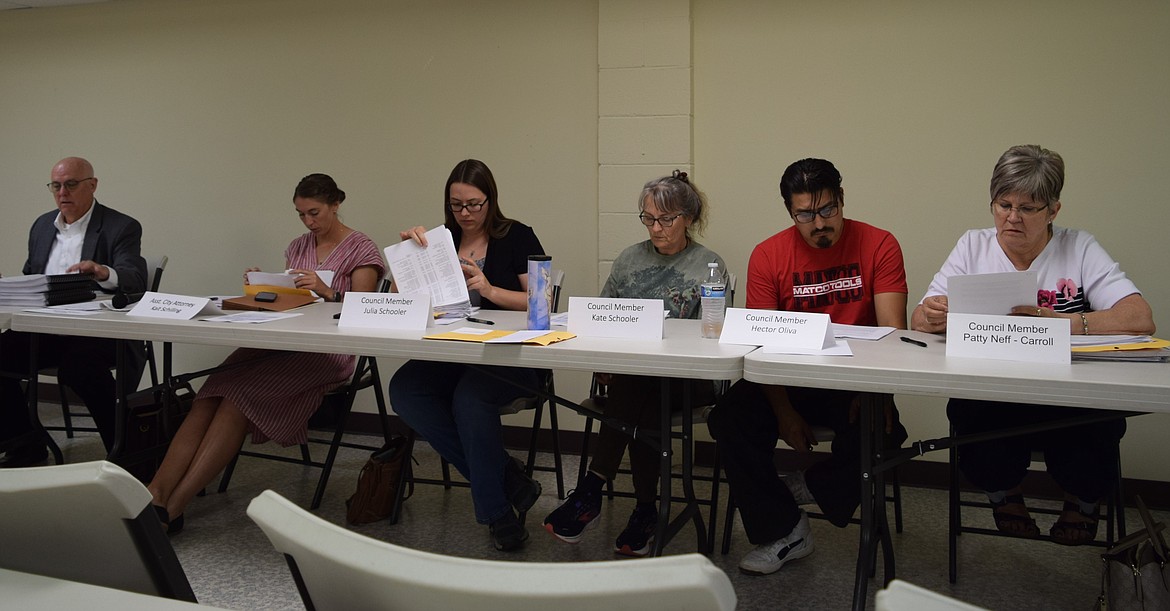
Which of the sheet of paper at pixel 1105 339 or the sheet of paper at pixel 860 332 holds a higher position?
the sheet of paper at pixel 1105 339

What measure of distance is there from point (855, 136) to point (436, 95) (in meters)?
1.91

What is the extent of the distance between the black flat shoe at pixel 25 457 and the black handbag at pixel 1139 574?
379 centimetres

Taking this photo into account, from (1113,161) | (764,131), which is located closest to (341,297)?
(764,131)

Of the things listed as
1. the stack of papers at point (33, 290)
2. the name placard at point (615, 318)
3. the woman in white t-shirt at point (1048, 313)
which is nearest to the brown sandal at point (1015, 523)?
the woman in white t-shirt at point (1048, 313)

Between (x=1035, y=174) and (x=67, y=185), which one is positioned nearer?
(x=1035, y=174)

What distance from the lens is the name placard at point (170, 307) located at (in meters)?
2.58

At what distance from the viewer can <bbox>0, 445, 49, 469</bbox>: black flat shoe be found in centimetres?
347

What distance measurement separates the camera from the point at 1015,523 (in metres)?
2.43

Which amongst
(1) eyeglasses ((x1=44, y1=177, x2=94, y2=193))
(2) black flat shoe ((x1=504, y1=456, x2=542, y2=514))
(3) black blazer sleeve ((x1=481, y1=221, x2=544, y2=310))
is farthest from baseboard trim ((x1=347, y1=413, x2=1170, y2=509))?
(1) eyeglasses ((x1=44, y1=177, x2=94, y2=193))

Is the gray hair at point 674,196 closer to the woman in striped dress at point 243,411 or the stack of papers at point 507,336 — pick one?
the stack of papers at point 507,336

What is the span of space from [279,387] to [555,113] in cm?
170

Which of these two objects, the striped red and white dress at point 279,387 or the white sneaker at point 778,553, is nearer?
the white sneaker at point 778,553

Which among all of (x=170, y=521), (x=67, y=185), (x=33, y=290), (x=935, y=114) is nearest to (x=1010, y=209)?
(x=935, y=114)

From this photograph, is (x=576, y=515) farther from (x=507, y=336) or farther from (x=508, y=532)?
(x=507, y=336)
